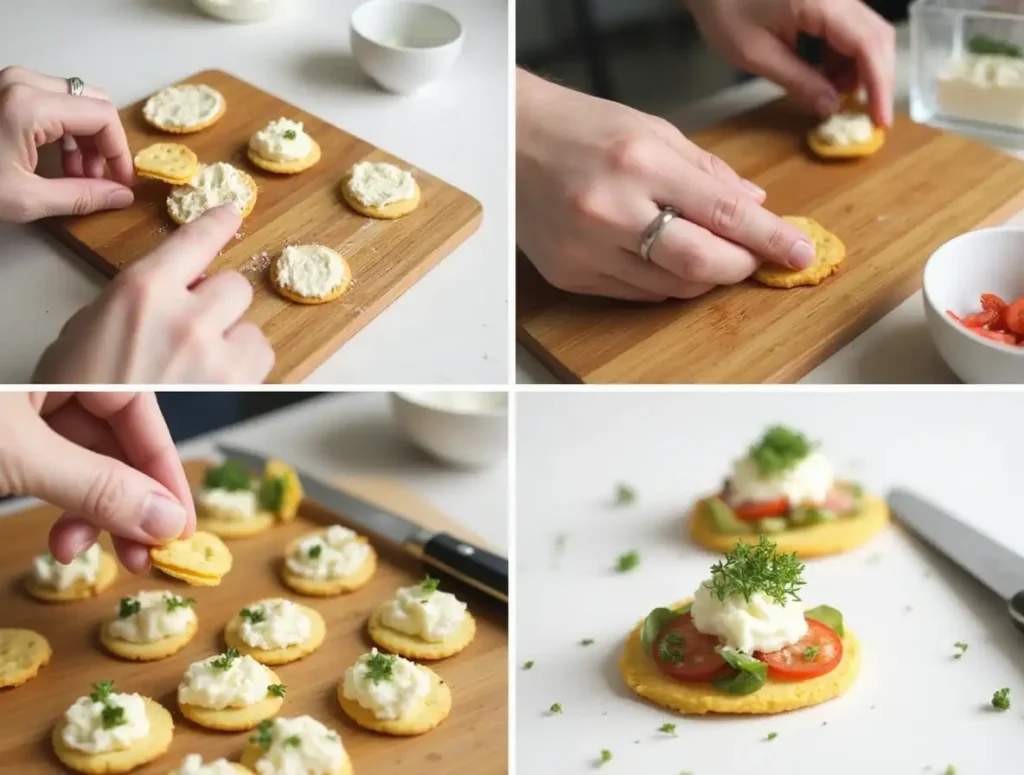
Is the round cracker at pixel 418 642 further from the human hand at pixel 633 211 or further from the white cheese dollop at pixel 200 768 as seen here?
the human hand at pixel 633 211

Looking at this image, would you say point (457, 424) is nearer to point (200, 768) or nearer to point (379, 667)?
point (379, 667)

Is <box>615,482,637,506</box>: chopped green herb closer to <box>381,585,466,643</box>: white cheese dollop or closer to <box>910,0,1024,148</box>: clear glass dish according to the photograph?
<box>381,585,466,643</box>: white cheese dollop

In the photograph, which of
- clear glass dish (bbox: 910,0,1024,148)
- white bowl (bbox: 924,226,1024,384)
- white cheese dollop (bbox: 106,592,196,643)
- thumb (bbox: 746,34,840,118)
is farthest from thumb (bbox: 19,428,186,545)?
clear glass dish (bbox: 910,0,1024,148)

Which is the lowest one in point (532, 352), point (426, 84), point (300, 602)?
point (300, 602)

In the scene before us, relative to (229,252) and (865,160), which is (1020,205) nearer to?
(865,160)

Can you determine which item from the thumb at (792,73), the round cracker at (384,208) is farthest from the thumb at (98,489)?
the thumb at (792,73)

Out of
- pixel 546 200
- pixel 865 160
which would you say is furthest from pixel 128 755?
pixel 865 160
